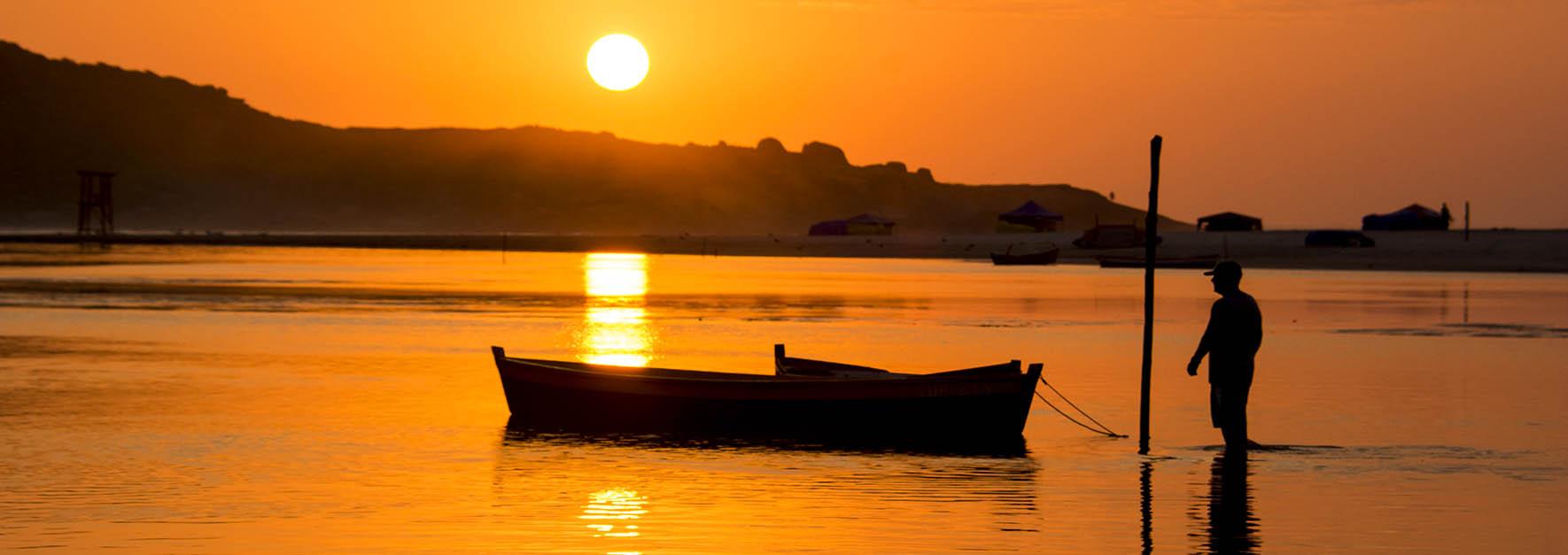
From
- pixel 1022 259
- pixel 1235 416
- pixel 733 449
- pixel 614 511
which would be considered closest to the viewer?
pixel 614 511

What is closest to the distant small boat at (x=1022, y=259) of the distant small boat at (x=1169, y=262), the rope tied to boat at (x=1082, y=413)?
the distant small boat at (x=1169, y=262)

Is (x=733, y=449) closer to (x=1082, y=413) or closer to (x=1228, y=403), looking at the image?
(x=1228, y=403)

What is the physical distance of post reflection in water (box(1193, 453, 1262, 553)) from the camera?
715 inches

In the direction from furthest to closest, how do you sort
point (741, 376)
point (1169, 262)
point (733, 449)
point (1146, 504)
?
1. point (1169, 262)
2. point (741, 376)
3. point (733, 449)
4. point (1146, 504)

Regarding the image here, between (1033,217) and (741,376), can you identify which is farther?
(1033,217)

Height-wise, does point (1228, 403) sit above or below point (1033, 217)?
below

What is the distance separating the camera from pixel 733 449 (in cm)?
2528

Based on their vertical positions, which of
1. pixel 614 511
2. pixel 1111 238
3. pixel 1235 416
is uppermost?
pixel 1111 238

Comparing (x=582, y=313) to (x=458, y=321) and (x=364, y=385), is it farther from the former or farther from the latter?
(x=364, y=385)

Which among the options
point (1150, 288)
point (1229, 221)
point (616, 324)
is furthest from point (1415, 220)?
point (1150, 288)

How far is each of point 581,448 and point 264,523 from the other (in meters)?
6.87

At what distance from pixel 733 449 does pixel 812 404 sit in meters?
1.57

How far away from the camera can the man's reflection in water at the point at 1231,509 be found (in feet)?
59.6

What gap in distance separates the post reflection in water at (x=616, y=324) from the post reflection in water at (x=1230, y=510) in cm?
1692
